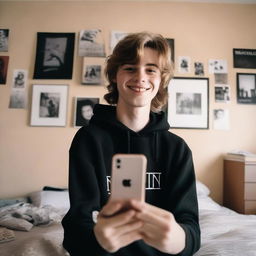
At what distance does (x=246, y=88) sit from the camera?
2.24 metres

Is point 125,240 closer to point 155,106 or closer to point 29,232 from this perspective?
point 155,106

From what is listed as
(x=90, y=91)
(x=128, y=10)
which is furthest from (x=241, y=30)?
(x=90, y=91)

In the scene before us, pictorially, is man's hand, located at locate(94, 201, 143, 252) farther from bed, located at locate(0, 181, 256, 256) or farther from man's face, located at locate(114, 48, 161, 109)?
bed, located at locate(0, 181, 256, 256)

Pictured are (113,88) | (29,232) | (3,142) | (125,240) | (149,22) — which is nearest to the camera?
(125,240)

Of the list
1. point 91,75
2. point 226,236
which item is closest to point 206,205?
point 226,236

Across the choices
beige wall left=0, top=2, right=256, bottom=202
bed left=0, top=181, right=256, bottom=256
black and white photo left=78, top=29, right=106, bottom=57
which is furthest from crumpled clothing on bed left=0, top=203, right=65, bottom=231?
black and white photo left=78, top=29, right=106, bottom=57

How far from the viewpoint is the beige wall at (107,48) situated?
7.04 ft

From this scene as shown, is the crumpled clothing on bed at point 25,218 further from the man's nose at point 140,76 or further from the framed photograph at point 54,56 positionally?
the framed photograph at point 54,56

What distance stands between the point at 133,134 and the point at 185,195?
0.21 meters

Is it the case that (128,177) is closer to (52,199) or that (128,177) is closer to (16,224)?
(16,224)

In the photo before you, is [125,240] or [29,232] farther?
[29,232]

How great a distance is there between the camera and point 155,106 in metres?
0.82

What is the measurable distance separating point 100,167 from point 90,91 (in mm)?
1689

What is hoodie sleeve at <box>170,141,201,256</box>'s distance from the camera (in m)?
0.56
